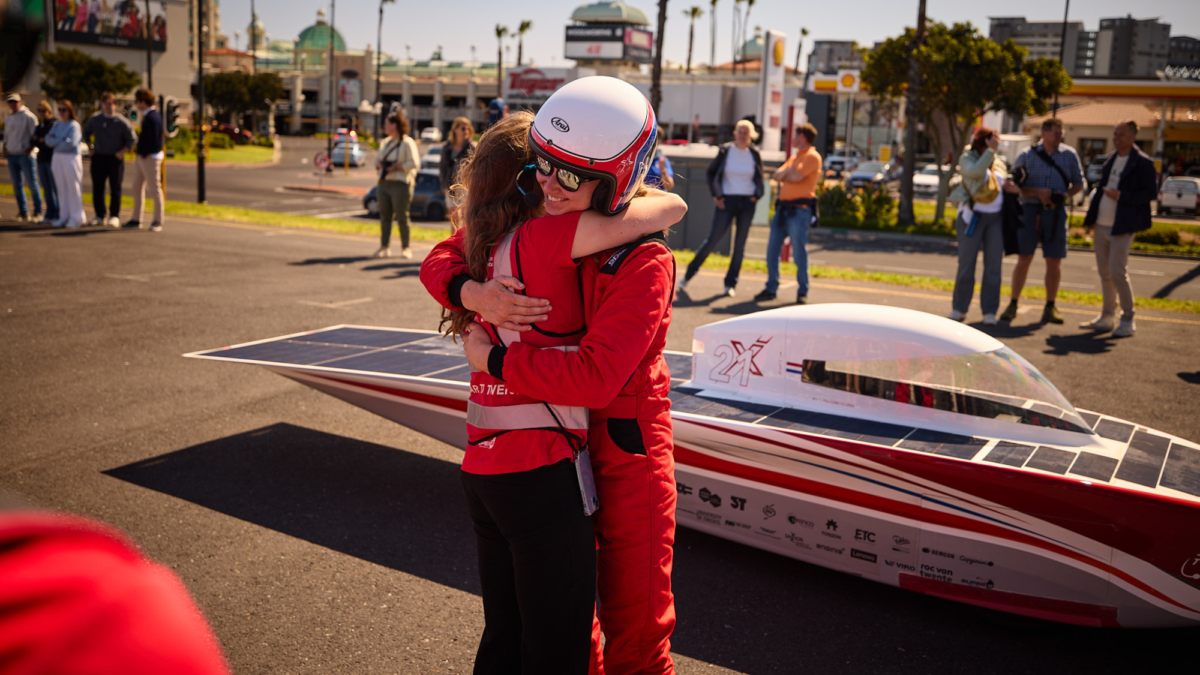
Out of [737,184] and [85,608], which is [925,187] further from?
[85,608]

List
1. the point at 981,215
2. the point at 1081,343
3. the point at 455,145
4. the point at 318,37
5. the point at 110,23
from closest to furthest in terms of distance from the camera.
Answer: the point at 1081,343, the point at 981,215, the point at 455,145, the point at 110,23, the point at 318,37

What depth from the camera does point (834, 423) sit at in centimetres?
390

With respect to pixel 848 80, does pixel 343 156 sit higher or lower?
lower

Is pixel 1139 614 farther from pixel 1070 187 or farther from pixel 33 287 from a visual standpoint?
pixel 33 287

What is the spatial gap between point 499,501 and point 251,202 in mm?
25169

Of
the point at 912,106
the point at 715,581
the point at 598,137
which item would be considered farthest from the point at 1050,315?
the point at 912,106

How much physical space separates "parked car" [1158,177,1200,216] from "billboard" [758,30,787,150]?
54.8ft

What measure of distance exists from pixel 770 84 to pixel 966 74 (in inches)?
219

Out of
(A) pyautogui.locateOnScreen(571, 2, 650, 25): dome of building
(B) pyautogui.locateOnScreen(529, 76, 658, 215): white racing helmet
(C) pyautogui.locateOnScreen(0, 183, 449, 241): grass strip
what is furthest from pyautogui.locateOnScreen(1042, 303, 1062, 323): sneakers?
(A) pyautogui.locateOnScreen(571, 2, 650, 25): dome of building

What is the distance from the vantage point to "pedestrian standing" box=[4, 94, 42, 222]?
46.4 feet

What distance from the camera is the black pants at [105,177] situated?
14.1 metres

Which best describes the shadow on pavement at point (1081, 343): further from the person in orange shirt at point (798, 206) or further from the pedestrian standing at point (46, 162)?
the pedestrian standing at point (46, 162)

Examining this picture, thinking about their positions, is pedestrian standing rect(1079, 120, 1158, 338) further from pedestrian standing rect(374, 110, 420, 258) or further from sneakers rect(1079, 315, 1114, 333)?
pedestrian standing rect(374, 110, 420, 258)

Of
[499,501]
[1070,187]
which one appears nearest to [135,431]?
[499,501]
